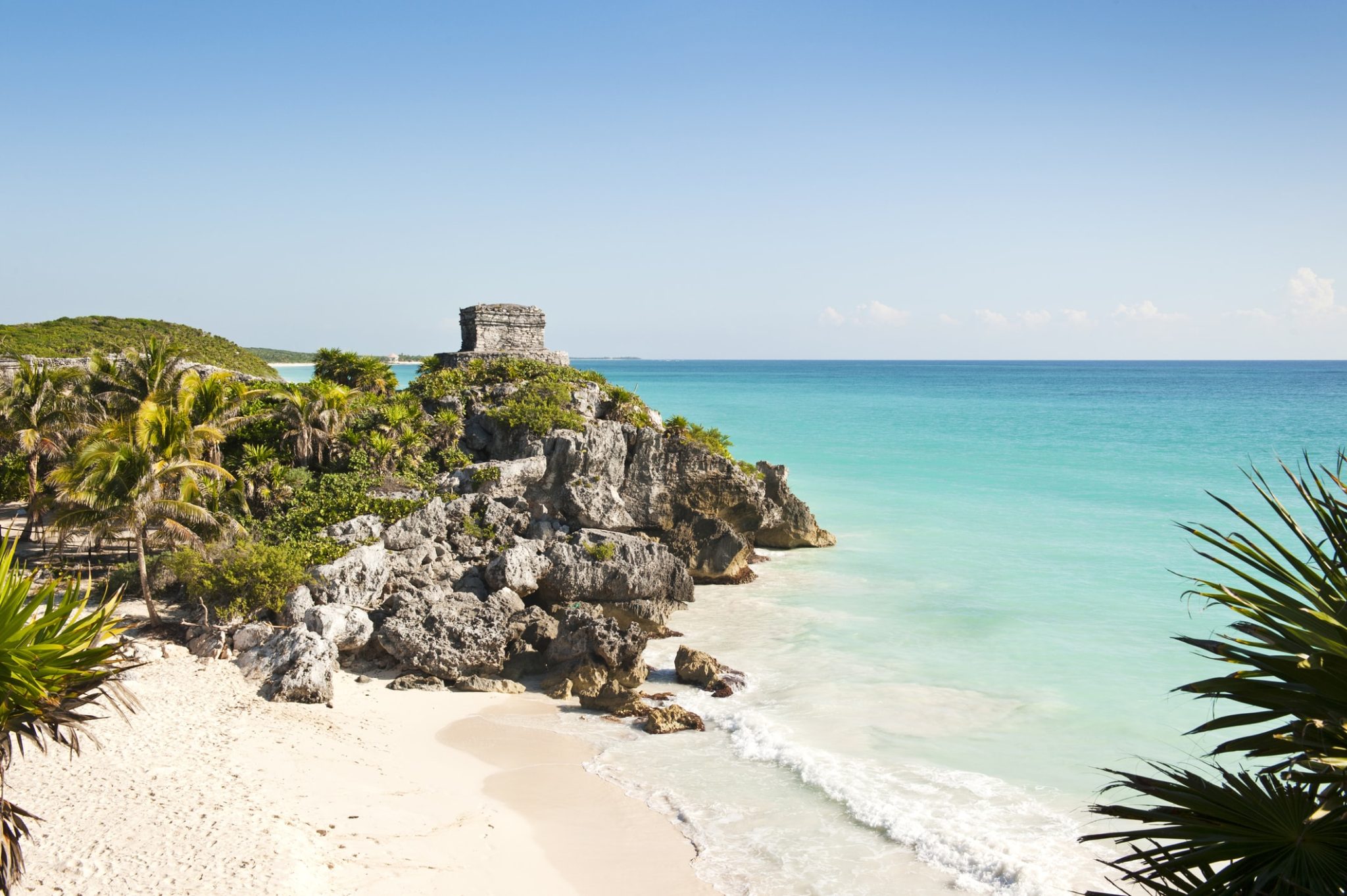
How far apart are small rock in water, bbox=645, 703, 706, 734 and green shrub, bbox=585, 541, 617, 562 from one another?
4.67 metres

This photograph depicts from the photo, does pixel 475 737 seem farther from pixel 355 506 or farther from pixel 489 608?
pixel 355 506

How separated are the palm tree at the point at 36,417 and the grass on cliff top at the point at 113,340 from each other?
38.4 feet

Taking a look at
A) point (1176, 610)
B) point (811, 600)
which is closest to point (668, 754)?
point (811, 600)

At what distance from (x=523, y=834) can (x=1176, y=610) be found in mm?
13142

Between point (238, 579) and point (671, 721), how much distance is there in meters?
6.93

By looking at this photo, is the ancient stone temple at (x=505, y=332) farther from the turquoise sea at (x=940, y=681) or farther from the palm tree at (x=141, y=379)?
the turquoise sea at (x=940, y=681)

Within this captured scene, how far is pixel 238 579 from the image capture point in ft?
42.7

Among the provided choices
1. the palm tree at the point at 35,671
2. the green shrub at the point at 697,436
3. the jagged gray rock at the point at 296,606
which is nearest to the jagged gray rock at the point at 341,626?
the jagged gray rock at the point at 296,606

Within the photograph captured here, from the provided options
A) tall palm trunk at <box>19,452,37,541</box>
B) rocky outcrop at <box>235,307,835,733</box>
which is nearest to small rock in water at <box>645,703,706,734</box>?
rocky outcrop at <box>235,307,835,733</box>

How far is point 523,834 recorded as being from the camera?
8539mm

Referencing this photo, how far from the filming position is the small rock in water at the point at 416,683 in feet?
40.0

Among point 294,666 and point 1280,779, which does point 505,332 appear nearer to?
point 294,666

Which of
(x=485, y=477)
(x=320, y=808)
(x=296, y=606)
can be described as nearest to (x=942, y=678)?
(x=320, y=808)

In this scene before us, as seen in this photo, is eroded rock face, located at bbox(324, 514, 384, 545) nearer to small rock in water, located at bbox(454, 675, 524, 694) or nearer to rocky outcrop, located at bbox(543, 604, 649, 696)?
small rock in water, located at bbox(454, 675, 524, 694)
